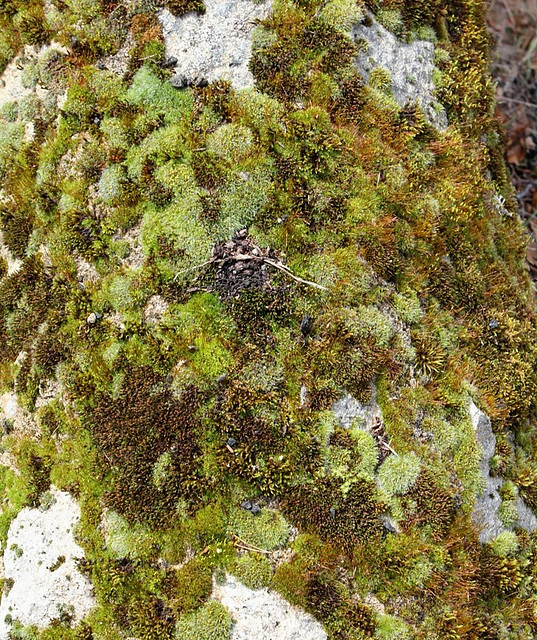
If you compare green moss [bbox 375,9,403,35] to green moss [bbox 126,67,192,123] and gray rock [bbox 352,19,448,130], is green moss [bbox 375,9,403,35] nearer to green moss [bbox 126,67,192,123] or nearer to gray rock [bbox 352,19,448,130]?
gray rock [bbox 352,19,448,130]

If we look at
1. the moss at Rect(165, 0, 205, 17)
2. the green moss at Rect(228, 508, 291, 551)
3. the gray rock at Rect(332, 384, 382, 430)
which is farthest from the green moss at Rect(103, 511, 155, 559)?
the moss at Rect(165, 0, 205, 17)

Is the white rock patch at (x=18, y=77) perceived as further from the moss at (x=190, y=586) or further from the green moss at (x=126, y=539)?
the moss at (x=190, y=586)

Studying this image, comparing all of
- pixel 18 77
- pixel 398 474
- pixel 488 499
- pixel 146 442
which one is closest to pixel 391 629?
pixel 398 474

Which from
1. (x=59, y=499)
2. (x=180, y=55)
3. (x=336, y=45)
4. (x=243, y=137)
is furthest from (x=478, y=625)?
(x=180, y=55)

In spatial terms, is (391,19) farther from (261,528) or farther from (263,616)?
(263,616)

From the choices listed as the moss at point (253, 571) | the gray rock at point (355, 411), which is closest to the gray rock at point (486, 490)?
the gray rock at point (355, 411)

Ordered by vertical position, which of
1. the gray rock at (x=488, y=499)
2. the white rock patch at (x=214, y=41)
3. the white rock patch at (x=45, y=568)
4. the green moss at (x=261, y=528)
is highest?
the white rock patch at (x=214, y=41)

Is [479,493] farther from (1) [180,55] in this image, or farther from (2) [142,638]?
(1) [180,55]

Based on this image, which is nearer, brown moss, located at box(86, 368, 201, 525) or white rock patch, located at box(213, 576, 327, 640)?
white rock patch, located at box(213, 576, 327, 640)
